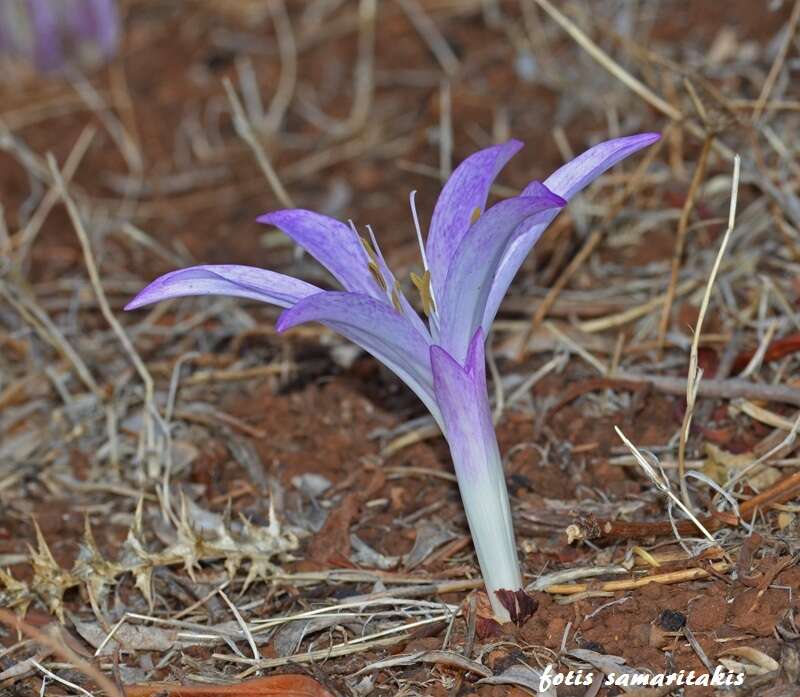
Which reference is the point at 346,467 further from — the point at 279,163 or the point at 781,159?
the point at 279,163

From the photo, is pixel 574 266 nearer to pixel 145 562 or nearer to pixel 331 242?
pixel 331 242

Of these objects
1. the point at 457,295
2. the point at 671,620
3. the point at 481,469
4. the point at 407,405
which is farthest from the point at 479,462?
the point at 407,405

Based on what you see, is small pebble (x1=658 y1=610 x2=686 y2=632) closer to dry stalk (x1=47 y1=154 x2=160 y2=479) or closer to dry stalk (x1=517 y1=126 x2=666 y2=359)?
dry stalk (x1=517 y1=126 x2=666 y2=359)

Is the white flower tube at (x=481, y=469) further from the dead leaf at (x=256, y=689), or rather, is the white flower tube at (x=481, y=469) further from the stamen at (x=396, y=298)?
the dead leaf at (x=256, y=689)

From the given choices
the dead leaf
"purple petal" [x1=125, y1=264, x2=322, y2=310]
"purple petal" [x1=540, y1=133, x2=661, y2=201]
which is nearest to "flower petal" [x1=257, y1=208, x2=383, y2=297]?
"purple petal" [x1=125, y1=264, x2=322, y2=310]

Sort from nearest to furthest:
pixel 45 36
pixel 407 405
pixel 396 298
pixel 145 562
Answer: pixel 396 298 → pixel 145 562 → pixel 407 405 → pixel 45 36

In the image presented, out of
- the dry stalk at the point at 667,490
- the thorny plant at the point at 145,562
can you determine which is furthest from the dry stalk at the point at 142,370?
the dry stalk at the point at 667,490

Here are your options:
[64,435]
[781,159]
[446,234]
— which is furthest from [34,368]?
[781,159]
